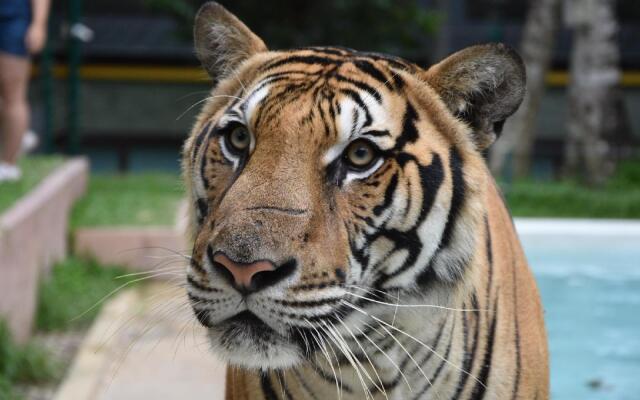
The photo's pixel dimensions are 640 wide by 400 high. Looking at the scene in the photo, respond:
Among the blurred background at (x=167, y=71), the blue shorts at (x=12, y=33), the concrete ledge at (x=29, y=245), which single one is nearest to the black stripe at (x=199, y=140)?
the concrete ledge at (x=29, y=245)

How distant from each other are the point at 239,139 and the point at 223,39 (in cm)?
46

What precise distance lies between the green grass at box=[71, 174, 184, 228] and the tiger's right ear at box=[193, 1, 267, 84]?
341 cm

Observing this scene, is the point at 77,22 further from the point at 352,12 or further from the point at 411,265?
the point at 411,265

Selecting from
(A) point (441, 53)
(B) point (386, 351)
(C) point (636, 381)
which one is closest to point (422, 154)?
(B) point (386, 351)

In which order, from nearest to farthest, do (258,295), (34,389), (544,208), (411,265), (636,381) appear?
(258,295)
(411,265)
(34,389)
(636,381)
(544,208)

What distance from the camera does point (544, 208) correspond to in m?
8.77

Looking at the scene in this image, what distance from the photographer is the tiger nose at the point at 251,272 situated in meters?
1.94

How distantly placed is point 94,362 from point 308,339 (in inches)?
118

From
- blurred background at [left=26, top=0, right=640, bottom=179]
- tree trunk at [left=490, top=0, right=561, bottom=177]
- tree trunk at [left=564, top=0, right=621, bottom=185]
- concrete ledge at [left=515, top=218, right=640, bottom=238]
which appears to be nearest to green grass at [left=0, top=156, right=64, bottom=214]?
blurred background at [left=26, top=0, right=640, bottom=179]

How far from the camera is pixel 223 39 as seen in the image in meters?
2.63

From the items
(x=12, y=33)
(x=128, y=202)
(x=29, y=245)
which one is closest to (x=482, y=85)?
(x=29, y=245)

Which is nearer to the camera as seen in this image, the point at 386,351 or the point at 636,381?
the point at 386,351

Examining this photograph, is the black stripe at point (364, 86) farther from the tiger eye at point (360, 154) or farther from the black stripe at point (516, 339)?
the black stripe at point (516, 339)

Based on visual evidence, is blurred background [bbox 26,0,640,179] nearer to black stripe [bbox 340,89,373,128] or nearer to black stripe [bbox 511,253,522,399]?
black stripe [bbox 511,253,522,399]
